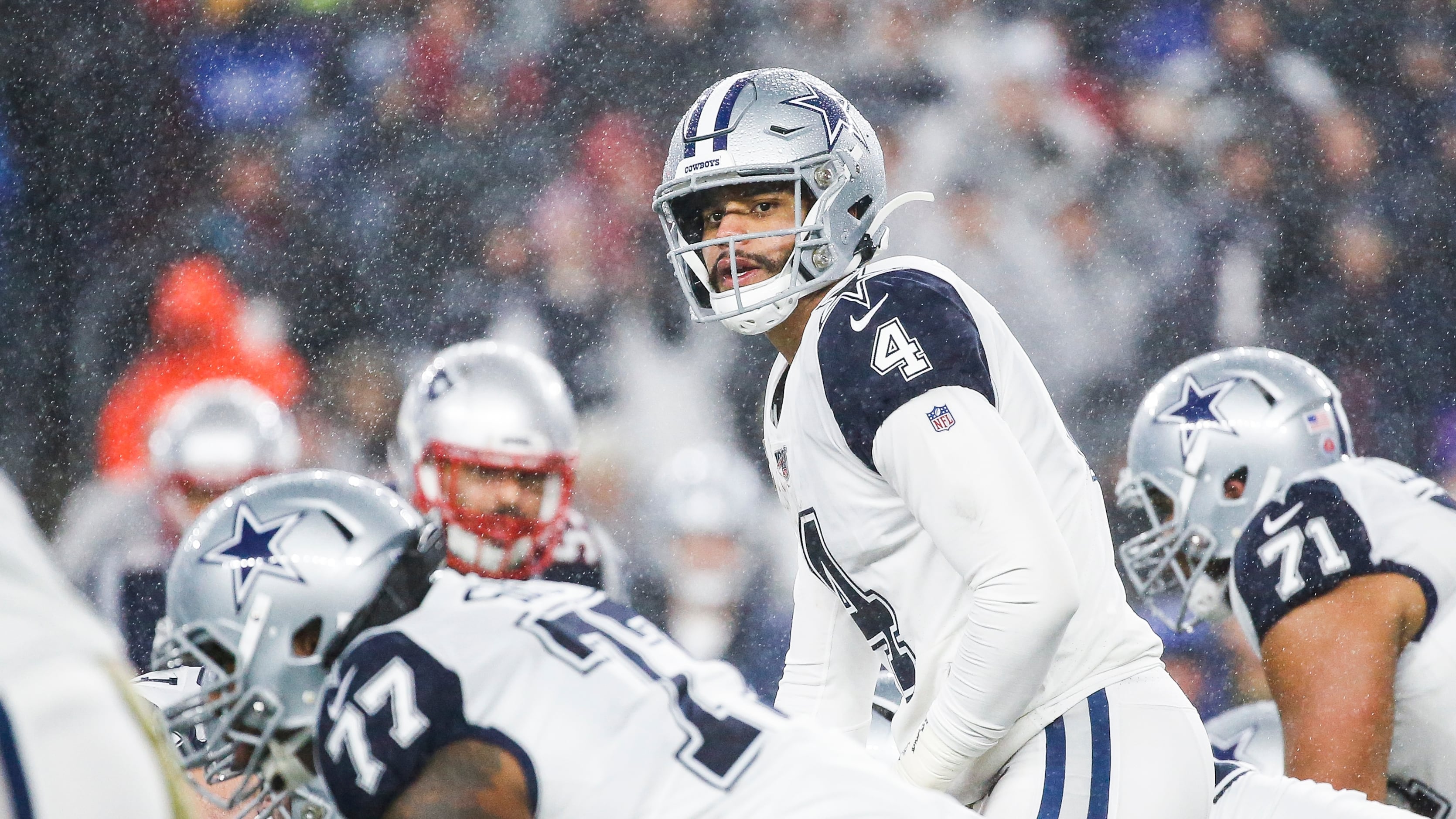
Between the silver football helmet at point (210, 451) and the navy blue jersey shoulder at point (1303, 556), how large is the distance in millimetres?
2881

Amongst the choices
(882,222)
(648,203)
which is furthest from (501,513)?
(648,203)

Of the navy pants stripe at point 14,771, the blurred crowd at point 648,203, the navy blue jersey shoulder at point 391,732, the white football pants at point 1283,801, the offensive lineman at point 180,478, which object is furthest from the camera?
the blurred crowd at point 648,203

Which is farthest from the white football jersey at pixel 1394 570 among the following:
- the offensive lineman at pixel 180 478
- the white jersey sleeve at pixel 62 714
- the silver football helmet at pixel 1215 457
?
the offensive lineman at pixel 180 478

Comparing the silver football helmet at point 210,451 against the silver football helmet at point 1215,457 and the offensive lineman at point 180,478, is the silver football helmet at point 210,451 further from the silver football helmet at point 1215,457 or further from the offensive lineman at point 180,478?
the silver football helmet at point 1215,457

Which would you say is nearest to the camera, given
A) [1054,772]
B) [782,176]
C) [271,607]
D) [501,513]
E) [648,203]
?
[271,607]

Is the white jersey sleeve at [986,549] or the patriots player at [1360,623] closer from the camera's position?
the white jersey sleeve at [986,549]

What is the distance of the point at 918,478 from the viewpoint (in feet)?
5.80

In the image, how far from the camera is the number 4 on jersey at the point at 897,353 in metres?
1.81

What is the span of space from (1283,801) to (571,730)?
1195 millimetres

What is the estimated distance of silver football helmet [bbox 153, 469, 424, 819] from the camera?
5.60 feet

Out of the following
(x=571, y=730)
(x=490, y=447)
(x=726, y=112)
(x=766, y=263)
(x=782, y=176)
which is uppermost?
(x=726, y=112)

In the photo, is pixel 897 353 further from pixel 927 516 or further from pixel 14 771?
pixel 14 771

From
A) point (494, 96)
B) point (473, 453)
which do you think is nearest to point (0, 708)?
point (473, 453)

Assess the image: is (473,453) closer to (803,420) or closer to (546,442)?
(546,442)
